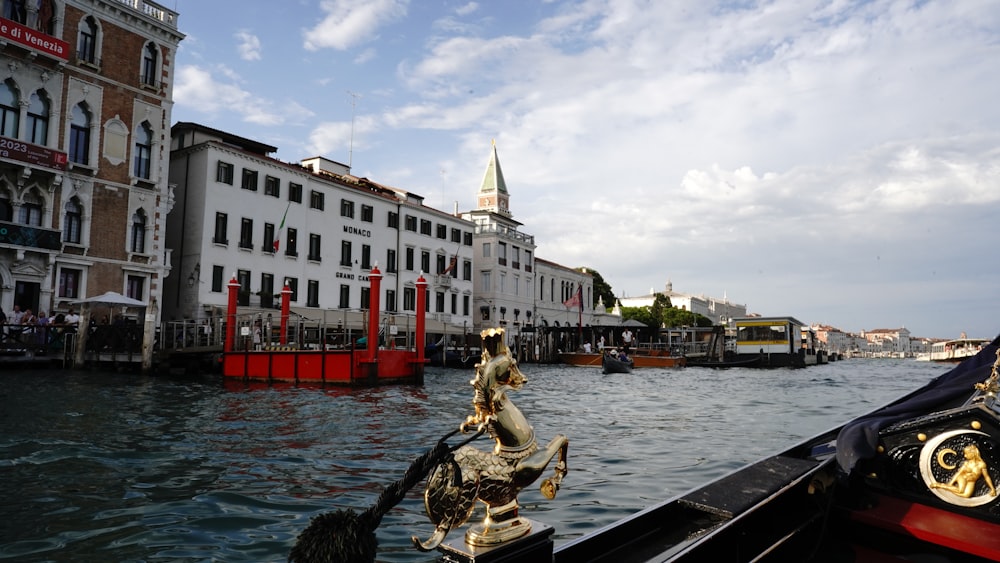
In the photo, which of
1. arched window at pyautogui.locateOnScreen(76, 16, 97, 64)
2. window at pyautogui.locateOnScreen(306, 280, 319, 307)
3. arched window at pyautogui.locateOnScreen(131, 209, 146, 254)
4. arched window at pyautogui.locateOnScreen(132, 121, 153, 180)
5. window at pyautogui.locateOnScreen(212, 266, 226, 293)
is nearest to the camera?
arched window at pyautogui.locateOnScreen(76, 16, 97, 64)

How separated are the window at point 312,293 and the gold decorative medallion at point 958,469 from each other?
2606 centimetres

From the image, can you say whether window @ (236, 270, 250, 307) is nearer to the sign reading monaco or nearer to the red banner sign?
the red banner sign

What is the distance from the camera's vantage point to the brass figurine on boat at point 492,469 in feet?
5.09

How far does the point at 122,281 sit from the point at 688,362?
3023cm

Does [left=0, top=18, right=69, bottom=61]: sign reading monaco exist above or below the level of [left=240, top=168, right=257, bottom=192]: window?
above

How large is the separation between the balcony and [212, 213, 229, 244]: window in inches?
217

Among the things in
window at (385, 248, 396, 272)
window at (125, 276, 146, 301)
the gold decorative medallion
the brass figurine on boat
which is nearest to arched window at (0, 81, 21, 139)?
window at (125, 276, 146, 301)

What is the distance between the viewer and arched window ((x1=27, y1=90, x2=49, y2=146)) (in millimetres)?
18391

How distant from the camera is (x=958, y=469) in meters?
2.39

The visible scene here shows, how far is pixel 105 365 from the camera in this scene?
17.9 meters

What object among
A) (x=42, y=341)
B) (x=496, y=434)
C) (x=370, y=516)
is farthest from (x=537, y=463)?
(x=42, y=341)

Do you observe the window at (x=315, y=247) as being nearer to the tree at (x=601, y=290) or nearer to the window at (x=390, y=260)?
the window at (x=390, y=260)

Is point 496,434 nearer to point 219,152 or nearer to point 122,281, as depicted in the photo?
point 122,281

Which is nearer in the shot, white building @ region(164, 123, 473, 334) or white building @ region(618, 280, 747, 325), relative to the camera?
white building @ region(164, 123, 473, 334)
